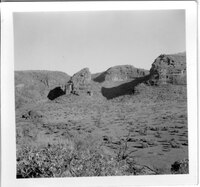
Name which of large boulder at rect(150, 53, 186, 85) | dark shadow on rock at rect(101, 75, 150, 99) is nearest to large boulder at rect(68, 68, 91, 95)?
dark shadow on rock at rect(101, 75, 150, 99)

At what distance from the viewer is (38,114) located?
12.6ft

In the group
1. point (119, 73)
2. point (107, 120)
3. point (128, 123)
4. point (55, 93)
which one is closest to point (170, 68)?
point (119, 73)

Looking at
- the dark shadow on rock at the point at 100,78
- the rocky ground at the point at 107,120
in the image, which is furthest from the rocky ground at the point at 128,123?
the dark shadow on rock at the point at 100,78

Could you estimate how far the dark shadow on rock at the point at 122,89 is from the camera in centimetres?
390

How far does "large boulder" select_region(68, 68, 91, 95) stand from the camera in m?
3.86

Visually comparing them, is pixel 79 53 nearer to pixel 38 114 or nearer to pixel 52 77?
pixel 52 77

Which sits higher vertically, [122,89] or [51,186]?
[122,89]

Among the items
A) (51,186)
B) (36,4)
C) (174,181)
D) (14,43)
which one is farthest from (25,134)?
(174,181)

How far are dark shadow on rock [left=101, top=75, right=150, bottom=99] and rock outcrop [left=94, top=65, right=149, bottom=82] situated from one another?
58mm

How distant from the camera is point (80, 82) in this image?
3891 millimetres

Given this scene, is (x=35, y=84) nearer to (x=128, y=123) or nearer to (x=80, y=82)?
(x=80, y=82)

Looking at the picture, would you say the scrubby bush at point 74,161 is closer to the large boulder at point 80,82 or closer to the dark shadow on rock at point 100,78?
the large boulder at point 80,82

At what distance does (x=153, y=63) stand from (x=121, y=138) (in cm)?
76

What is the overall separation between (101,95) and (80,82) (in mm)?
229
